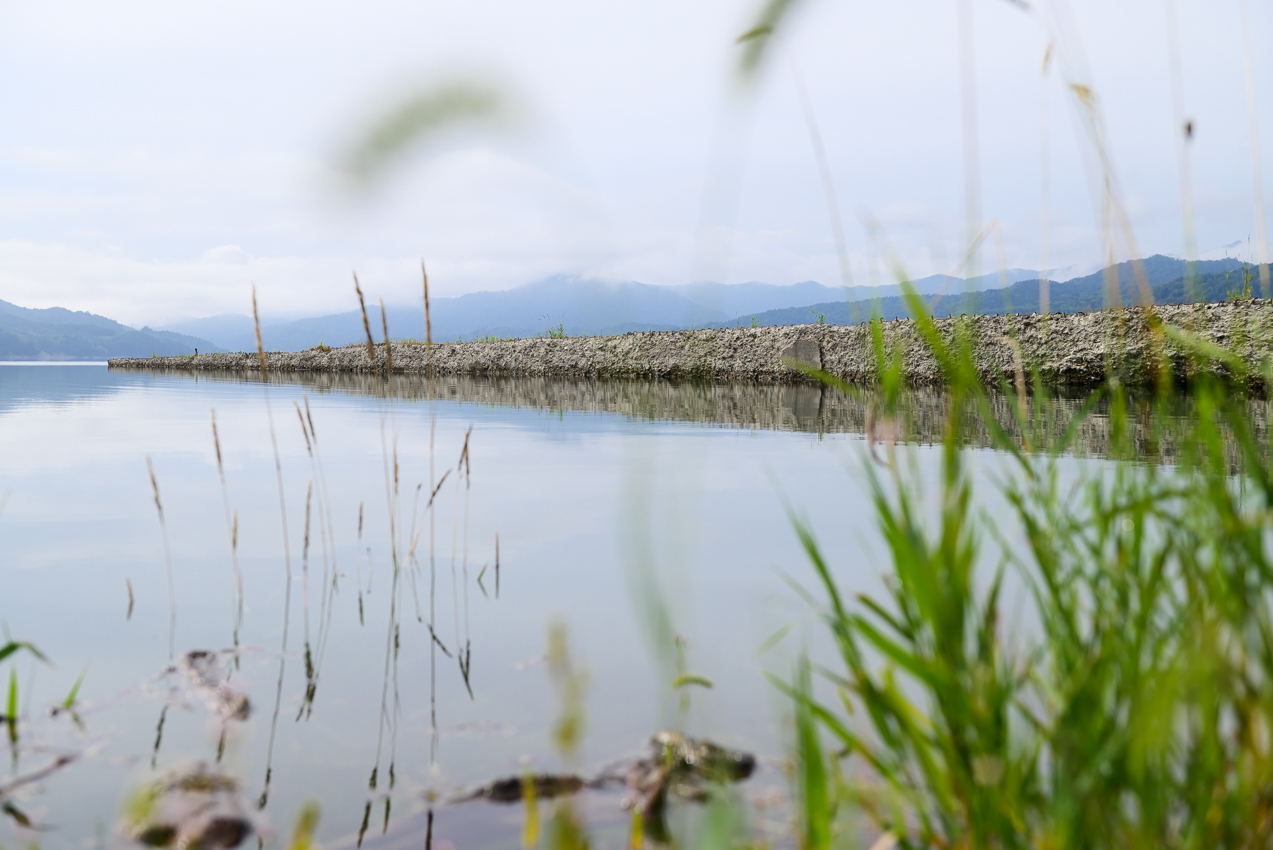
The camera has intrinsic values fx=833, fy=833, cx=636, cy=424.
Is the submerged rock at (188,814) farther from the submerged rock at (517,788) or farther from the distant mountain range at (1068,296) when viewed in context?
the distant mountain range at (1068,296)

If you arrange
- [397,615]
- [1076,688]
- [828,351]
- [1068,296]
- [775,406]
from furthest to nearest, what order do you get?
[1068,296] < [828,351] < [775,406] < [397,615] < [1076,688]

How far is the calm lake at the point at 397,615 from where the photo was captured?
113 centimetres

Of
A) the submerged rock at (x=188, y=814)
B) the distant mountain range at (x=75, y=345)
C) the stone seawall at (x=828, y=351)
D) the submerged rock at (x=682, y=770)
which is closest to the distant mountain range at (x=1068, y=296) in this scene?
the stone seawall at (x=828, y=351)

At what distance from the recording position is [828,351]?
8422 millimetres

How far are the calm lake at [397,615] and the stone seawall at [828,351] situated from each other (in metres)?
0.74

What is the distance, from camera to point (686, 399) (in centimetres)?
700

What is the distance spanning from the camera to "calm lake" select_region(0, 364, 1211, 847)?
1.13m

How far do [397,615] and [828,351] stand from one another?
23.5 ft

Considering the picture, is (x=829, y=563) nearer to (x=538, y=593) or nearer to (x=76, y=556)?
(x=538, y=593)

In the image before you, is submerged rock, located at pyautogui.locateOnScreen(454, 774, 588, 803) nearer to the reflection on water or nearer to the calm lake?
the calm lake

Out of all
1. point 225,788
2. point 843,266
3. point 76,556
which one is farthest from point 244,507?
point 843,266

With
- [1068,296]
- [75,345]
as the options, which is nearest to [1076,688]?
[1068,296]

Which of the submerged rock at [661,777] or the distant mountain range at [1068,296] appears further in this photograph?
the submerged rock at [661,777]

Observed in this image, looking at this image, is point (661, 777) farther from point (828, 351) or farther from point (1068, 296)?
point (1068, 296)
